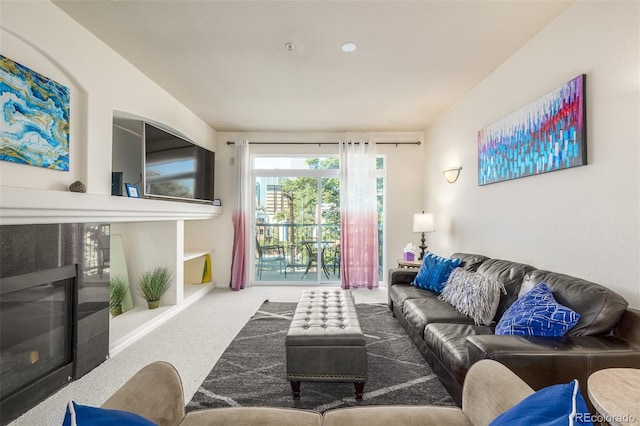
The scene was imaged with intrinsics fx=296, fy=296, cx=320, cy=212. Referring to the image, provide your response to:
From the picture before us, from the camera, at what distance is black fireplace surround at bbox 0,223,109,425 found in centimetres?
178

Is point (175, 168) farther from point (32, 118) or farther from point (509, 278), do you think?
point (509, 278)

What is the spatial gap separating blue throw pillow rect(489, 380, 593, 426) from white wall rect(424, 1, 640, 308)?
4.85ft

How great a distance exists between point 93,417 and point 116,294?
314 centimetres

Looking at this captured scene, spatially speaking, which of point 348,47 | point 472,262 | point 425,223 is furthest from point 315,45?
point 425,223

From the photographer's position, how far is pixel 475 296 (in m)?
2.31

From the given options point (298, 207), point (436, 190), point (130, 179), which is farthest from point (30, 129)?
point (436, 190)

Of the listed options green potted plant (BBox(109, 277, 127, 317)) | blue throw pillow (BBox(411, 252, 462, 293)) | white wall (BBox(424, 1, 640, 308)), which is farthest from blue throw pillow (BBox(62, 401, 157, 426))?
green potted plant (BBox(109, 277, 127, 317))

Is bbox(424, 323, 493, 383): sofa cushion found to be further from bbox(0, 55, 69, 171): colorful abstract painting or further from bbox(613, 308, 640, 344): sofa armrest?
bbox(0, 55, 69, 171): colorful abstract painting

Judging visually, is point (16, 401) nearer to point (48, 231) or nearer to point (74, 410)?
point (48, 231)

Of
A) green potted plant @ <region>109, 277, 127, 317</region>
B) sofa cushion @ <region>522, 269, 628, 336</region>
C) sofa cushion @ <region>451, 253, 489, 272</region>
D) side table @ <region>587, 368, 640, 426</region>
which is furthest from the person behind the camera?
green potted plant @ <region>109, 277, 127, 317</region>

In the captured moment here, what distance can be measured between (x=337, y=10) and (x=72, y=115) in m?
2.11

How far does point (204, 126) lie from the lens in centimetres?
455

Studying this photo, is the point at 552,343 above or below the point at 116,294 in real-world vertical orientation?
above

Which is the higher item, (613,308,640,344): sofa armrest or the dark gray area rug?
(613,308,640,344): sofa armrest
